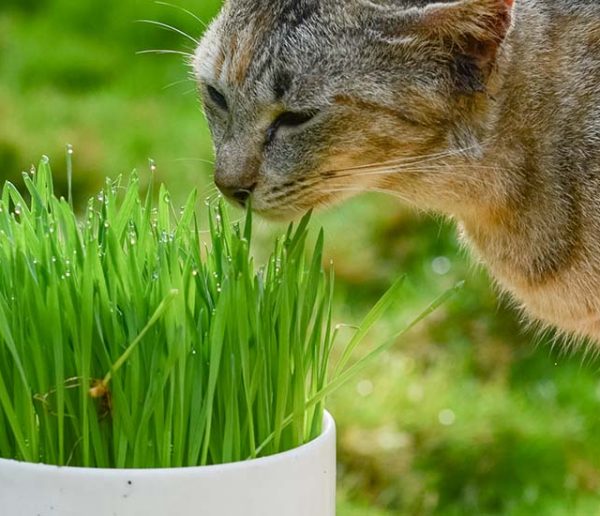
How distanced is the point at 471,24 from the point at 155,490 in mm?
539

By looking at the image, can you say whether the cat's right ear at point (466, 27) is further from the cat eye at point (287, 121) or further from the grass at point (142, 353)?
the grass at point (142, 353)

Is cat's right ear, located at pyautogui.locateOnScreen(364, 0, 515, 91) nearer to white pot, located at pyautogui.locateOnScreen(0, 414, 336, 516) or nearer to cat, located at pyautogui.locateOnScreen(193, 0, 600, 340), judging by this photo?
cat, located at pyautogui.locateOnScreen(193, 0, 600, 340)

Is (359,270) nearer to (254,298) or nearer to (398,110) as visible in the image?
(398,110)

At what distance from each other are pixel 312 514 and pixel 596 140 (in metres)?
0.55

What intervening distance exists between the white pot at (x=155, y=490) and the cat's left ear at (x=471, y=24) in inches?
17.9

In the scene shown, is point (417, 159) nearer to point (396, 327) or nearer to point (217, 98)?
point (217, 98)

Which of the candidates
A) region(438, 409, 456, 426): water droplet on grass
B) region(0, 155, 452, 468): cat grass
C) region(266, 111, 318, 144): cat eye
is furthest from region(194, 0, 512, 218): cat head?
region(438, 409, 456, 426): water droplet on grass

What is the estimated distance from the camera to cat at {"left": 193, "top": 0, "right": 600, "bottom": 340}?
3.64 ft

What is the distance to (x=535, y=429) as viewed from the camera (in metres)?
1.89

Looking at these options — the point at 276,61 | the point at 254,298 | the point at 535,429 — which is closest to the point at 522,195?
the point at 276,61

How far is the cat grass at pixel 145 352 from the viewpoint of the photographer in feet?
2.91

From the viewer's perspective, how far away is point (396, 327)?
2066mm

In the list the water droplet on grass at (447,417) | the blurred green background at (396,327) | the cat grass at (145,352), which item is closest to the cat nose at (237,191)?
the cat grass at (145,352)

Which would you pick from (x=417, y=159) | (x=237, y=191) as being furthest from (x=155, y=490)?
(x=417, y=159)
